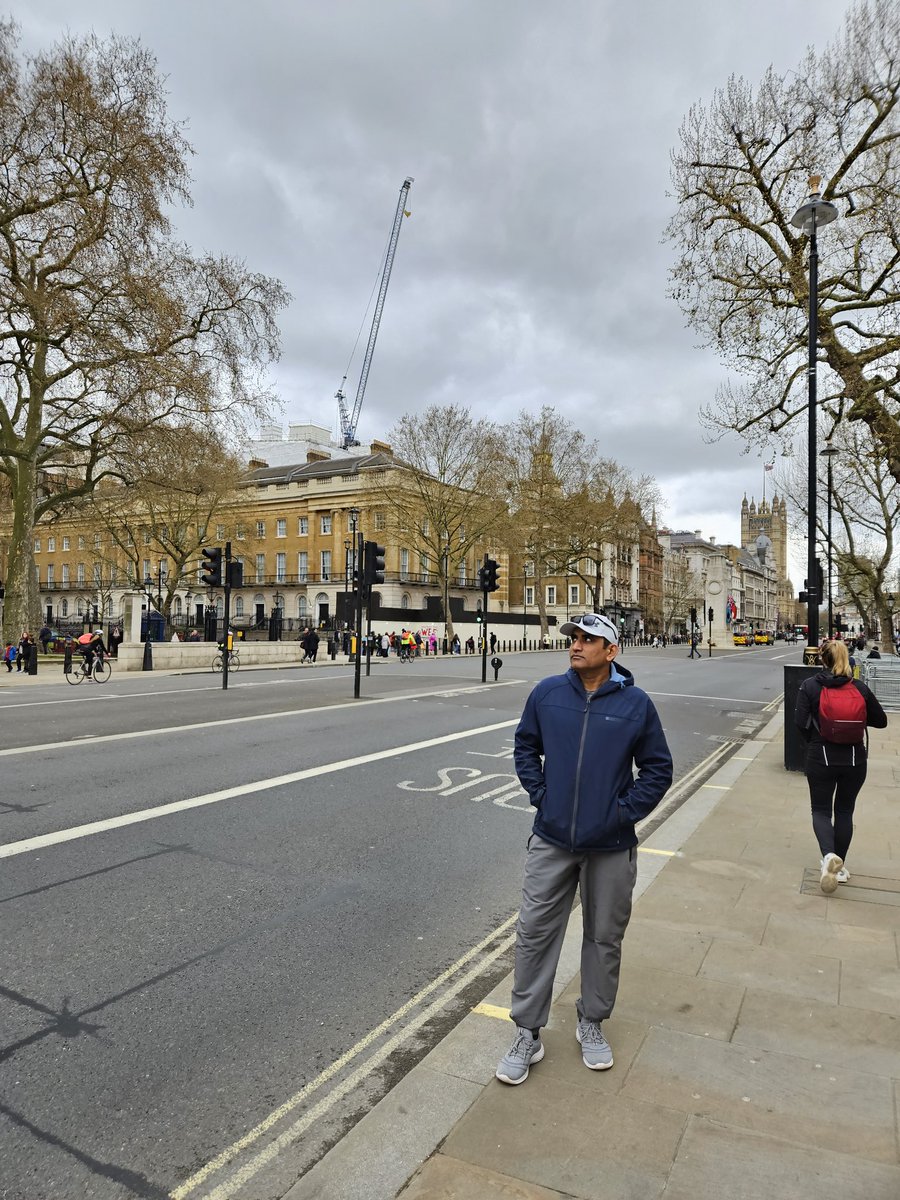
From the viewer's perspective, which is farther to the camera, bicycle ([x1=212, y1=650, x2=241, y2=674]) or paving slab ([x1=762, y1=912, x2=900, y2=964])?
bicycle ([x1=212, y1=650, x2=241, y2=674])

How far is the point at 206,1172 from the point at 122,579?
8205cm

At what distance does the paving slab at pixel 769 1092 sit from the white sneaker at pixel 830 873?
2.25 metres

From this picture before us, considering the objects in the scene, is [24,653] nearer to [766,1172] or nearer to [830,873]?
[830,873]

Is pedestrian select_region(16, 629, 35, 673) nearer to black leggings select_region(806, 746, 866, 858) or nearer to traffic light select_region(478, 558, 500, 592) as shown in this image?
traffic light select_region(478, 558, 500, 592)

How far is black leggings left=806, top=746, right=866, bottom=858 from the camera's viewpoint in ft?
16.9

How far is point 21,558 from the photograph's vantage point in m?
28.8

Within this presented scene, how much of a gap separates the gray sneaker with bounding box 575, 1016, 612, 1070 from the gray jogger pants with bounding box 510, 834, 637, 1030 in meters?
0.04

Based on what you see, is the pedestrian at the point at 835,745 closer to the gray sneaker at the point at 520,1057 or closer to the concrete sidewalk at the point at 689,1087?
the concrete sidewalk at the point at 689,1087

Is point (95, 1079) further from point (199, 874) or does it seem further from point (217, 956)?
point (199, 874)

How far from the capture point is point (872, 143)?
15289mm

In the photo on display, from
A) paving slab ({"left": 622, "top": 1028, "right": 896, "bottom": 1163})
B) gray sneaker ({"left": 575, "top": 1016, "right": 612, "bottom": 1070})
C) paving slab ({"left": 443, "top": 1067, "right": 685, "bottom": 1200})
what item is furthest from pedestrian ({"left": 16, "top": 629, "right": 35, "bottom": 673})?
paving slab ({"left": 622, "top": 1028, "right": 896, "bottom": 1163})

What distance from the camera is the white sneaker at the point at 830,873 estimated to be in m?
5.00

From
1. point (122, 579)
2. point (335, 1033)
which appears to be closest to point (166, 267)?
point (335, 1033)

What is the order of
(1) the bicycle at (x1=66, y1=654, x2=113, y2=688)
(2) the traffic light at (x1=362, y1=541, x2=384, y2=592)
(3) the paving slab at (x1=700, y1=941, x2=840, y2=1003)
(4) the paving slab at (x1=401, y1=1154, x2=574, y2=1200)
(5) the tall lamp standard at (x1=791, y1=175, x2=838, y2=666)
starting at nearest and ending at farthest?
(4) the paving slab at (x1=401, y1=1154, x2=574, y2=1200) → (3) the paving slab at (x1=700, y1=941, x2=840, y2=1003) → (5) the tall lamp standard at (x1=791, y1=175, x2=838, y2=666) → (2) the traffic light at (x1=362, y1=541, x2=384, y2=592) → (1) the bicycle at (x1=66, y1=654, x2=113, y2=688)
